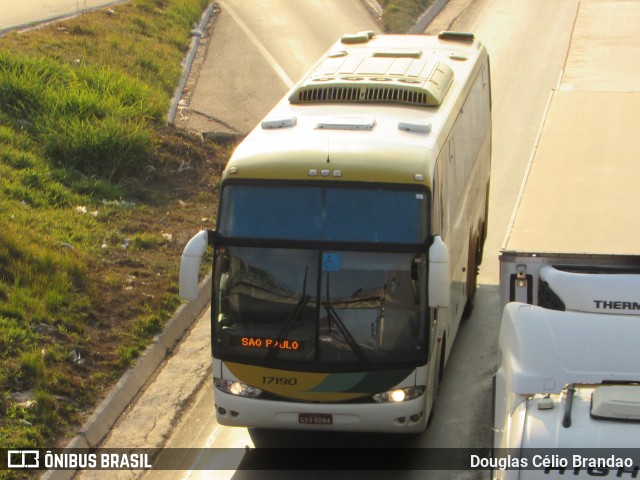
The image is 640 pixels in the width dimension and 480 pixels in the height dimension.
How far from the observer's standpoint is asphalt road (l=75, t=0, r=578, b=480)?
11.9 meters

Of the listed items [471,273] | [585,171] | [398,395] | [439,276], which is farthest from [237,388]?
[471,273]

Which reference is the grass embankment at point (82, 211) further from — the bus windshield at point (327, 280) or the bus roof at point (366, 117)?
the bus roof at point (366, 117)

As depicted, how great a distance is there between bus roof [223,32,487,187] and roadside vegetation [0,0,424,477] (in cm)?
327

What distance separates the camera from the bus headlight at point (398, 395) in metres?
10.8

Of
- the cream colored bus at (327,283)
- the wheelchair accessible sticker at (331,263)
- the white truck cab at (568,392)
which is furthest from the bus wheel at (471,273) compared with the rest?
the white truck cab at (568,392)

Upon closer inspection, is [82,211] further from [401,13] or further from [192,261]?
[401,13]

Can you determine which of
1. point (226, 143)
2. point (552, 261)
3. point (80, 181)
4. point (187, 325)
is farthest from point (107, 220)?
point (552, 261)

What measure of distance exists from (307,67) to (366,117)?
16134 mm

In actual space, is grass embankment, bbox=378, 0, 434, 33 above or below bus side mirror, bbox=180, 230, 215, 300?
below

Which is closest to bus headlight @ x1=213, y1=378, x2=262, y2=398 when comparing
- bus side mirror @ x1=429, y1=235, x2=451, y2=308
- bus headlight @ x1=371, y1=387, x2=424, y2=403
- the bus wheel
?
bus headlight @ x1=371, y1=387, x2=424, y2=403

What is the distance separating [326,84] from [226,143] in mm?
8288

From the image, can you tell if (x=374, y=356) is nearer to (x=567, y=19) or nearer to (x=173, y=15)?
(x=173, y=15)

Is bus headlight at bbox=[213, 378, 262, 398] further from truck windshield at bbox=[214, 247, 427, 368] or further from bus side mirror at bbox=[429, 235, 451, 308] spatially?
bus side mirror at bbox=[429, 235, 451, 308]

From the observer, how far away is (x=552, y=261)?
10.2 metres
